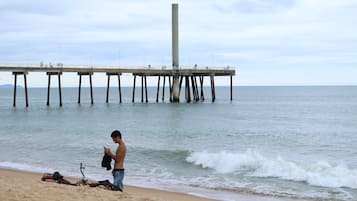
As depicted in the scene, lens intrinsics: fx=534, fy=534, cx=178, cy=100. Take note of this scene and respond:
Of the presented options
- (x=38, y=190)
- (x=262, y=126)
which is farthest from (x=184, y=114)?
(x=38, y=190)

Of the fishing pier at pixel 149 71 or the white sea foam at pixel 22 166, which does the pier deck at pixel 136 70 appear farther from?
the white sea foam at pixel 22 166

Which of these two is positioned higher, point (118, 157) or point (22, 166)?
point (118, 157)

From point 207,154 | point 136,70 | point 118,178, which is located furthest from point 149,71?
point 118,178

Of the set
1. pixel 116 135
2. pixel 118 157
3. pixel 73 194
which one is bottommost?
pixel 73 194

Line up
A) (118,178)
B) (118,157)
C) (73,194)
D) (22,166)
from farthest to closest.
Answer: (22,166), (118,178), (73,194), (118,157)

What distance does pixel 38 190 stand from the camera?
1101cm

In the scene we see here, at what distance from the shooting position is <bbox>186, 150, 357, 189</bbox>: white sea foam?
52.5 ft

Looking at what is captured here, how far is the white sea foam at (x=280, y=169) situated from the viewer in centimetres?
1599

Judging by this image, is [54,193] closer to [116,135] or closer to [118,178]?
[118,178]

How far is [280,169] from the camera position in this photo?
59.2 ft

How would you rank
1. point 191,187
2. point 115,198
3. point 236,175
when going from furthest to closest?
1. point 236,175
2. point 191,187
3. point 115,198

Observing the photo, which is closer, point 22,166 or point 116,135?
point 116,135

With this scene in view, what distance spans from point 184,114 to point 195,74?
1430cm

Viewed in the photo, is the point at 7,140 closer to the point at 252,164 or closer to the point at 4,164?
the point at 4,164
